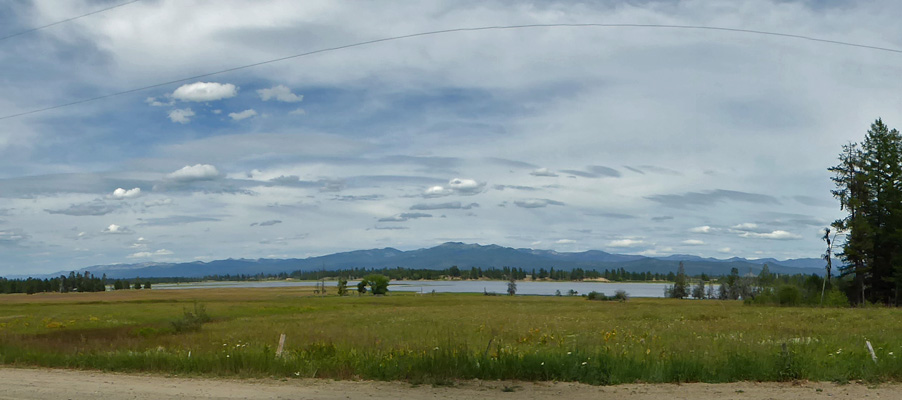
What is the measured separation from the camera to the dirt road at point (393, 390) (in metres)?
13.2

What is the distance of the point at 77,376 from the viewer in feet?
54.8

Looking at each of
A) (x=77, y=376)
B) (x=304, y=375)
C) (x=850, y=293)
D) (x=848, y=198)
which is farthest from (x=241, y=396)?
(x=850, y=293)

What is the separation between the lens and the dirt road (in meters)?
13.2

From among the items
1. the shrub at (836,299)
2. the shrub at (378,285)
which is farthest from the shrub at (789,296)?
the shrub at (378,285)

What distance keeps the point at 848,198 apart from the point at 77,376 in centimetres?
7056

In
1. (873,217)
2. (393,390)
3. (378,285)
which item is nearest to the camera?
(393,390)

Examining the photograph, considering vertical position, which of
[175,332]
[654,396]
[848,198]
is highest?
[848,198]

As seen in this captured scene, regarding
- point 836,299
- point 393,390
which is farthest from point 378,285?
point 393,390

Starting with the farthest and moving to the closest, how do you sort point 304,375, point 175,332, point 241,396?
point 175,332 < point 304,375 < point 241,396

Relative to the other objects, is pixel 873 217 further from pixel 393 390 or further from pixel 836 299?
pixel 393 390

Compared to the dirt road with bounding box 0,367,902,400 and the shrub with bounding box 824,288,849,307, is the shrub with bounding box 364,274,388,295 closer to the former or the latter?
the shrub with bounding box 824,288,849,307

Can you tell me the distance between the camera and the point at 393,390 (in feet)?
45.6

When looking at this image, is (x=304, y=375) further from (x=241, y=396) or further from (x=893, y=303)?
(x=893, y=303)

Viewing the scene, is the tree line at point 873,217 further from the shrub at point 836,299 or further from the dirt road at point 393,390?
the dirt road at point 393,390
